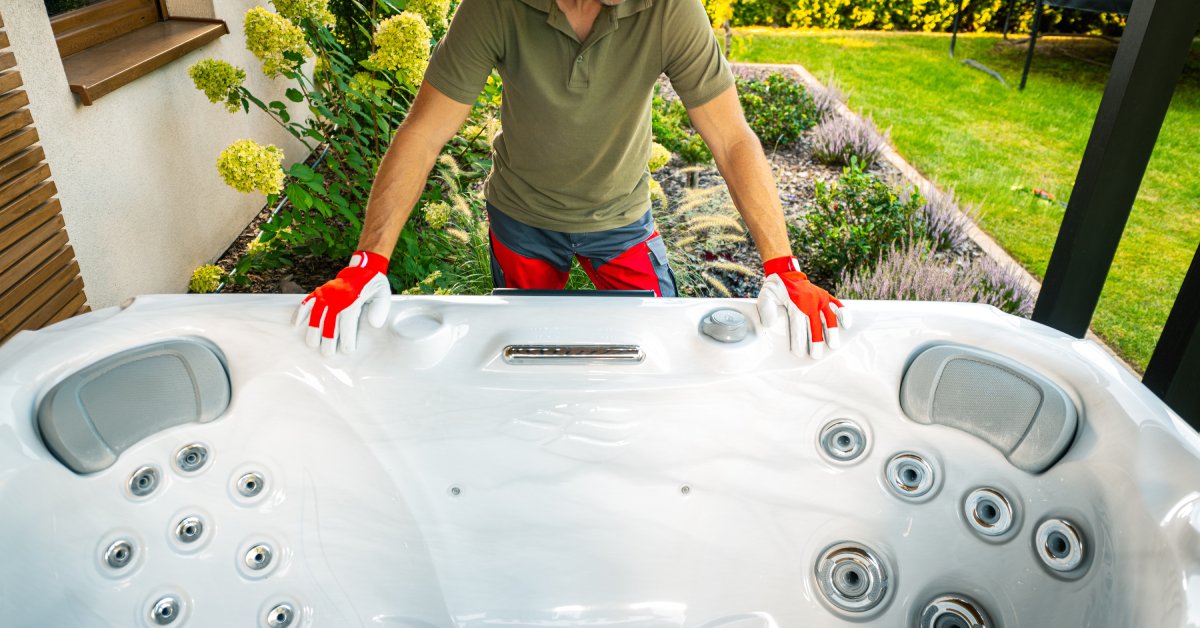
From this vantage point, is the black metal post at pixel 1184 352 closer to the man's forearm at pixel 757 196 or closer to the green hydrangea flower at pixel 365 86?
the man's forearm at pixel 757 196

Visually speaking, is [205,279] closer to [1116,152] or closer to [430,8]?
[430,8]

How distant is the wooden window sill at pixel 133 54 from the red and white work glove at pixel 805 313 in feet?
6.10

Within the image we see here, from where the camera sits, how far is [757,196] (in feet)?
4.96

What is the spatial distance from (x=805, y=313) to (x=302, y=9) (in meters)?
1.51

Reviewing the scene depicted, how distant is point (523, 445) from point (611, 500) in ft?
0.65

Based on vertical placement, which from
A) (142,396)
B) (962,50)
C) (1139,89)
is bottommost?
(962,50)

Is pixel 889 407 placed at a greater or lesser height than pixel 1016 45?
greater

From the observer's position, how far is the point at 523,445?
4.58 feet

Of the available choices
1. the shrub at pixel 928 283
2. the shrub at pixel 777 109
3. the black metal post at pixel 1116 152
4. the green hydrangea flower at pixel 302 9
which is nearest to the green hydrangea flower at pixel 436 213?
the green hydrangea flower at pixel 302 9

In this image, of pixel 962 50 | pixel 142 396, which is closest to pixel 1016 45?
pixel 962 50

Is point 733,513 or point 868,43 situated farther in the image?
point 868,43

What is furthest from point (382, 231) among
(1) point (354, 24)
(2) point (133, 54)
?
(1) point (354, 24)

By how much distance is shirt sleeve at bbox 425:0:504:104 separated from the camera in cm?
144

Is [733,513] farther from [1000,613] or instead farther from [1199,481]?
[1199,481]
